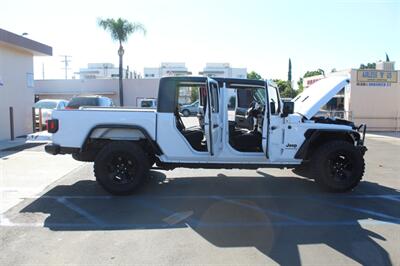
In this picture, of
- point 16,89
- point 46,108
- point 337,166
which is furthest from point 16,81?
point 337,166

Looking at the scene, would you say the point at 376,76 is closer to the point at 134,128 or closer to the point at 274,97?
the point at 274,97

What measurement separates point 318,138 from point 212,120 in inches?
80.8

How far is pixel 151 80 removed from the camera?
1519 inches

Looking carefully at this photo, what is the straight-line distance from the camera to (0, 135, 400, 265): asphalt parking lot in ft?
14.6

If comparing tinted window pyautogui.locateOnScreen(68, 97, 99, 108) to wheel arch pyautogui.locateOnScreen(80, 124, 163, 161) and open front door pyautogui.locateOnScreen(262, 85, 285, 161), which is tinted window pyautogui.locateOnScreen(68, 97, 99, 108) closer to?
wheel arch pyautogui.locateOnScreen(80, 124, 163, 161)

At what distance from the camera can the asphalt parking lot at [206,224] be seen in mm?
4445

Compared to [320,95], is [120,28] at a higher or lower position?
higher

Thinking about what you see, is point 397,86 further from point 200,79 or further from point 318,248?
point 318,248

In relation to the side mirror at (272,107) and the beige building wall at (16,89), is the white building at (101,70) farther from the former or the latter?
the side mirror at (272,107)

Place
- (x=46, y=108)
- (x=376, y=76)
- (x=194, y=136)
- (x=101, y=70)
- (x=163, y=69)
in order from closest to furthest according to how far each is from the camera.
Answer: (x=194, y=136) → (x=46, y=108) → (x=376, y=76) → (x=163, y=69) → (x=101, y=70)

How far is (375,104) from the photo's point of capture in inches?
889

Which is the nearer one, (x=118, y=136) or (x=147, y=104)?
(x=118, y=136)

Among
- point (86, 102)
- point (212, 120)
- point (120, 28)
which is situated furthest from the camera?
point (120, 28)

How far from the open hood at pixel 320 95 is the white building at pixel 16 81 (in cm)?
1121
